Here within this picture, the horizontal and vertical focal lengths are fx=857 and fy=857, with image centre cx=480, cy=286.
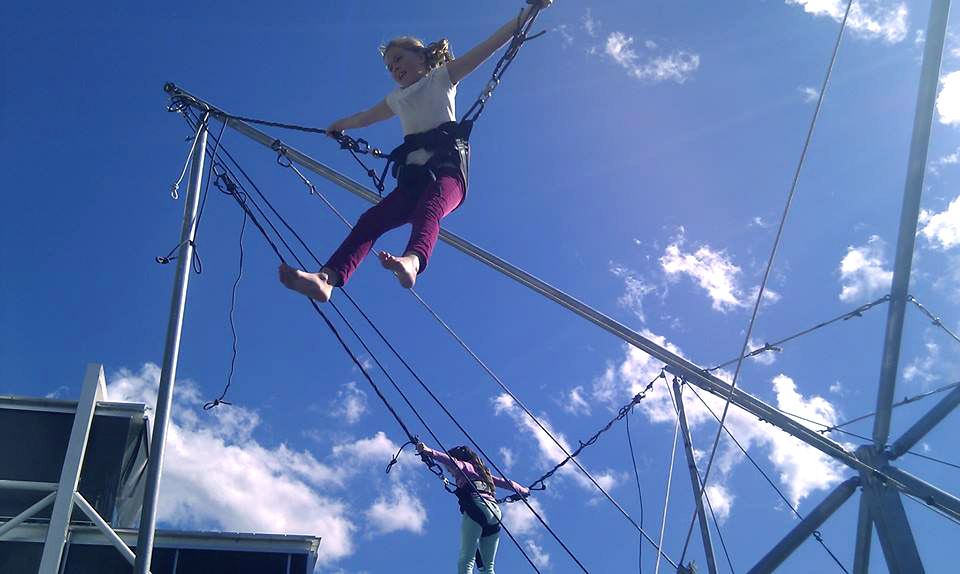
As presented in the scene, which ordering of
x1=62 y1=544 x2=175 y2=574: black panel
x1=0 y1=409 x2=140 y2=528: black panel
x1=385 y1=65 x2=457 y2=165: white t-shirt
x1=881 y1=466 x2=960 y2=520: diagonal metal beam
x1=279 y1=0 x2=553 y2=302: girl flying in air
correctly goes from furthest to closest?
x1=62 y1=544 x2=175 y2=574: black panel, x1=0 y1=409 x2=140 y2=528: black panel, x1=881 y1=466 x2=960 y2=520: diagonal metal beam, x1=385 y1=65 x2=457 y2=165: white t-shirt, x1=279 y1=0 x2=553 y2=302: girl flying in air

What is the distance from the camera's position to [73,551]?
261 inches

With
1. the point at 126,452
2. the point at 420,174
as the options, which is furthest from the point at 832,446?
the point at 126,452

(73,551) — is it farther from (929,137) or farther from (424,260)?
(929,137)

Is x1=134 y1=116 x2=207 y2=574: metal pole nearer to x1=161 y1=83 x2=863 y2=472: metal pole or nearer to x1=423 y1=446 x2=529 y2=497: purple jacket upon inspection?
x1=161 y1=83 x2=863 y2=472: metal pole

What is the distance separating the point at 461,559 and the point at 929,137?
4.39 meters

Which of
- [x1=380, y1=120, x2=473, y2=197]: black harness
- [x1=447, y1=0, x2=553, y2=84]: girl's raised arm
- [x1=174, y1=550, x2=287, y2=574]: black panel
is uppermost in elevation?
[x1=447, y1=0, x2=553, y2=84]: girl's raised arm

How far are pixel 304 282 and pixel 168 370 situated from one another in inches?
38.6

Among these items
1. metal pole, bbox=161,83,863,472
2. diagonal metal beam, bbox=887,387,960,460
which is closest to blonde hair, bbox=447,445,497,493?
metal pole, bbox=161,83,863,472

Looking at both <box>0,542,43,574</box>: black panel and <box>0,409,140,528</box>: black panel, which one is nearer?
<box>0,542,43,574</box>: black panel

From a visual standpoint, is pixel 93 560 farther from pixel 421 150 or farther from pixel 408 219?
pixel 421 150

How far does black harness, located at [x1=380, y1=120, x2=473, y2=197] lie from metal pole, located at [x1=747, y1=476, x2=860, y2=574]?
11.8 ft

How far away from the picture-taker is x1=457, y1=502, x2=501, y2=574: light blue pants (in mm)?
5953

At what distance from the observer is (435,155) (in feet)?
13.3

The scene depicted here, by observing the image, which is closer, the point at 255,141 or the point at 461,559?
the point at 255,141
